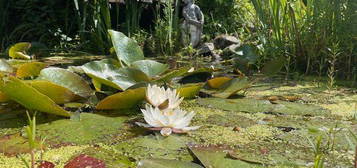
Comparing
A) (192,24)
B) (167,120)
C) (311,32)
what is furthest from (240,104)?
(192,24)

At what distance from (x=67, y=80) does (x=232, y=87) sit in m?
0.69

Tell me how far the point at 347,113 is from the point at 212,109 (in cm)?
52

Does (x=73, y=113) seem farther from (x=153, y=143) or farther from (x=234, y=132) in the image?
(x=234, y=132)

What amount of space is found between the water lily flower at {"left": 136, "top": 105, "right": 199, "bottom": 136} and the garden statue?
3.22 metres

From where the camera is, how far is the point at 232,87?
1879mm

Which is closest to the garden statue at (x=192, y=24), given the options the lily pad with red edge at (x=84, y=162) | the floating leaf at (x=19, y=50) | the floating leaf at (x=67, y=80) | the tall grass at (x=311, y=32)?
the tall grass at (x=311, y=32)

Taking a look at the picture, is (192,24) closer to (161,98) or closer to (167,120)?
(161,98)

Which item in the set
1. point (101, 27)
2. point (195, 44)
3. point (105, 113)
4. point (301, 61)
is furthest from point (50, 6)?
point (105, 113)

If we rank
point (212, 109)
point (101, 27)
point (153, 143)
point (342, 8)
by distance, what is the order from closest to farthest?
point (153, 143), point (212, 109), point (342, 8), point (101, 27)

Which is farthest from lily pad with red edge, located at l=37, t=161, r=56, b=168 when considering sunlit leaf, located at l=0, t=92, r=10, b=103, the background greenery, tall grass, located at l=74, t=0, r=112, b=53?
tall grass, located at l=74, t=0, r=112, b=53

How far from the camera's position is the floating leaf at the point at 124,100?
1493 mm

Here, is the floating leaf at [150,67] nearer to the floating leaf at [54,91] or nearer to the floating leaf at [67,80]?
the floating leaf at [67,80]

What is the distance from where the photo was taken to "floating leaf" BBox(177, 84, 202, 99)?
170 cm

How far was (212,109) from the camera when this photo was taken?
1.67m
